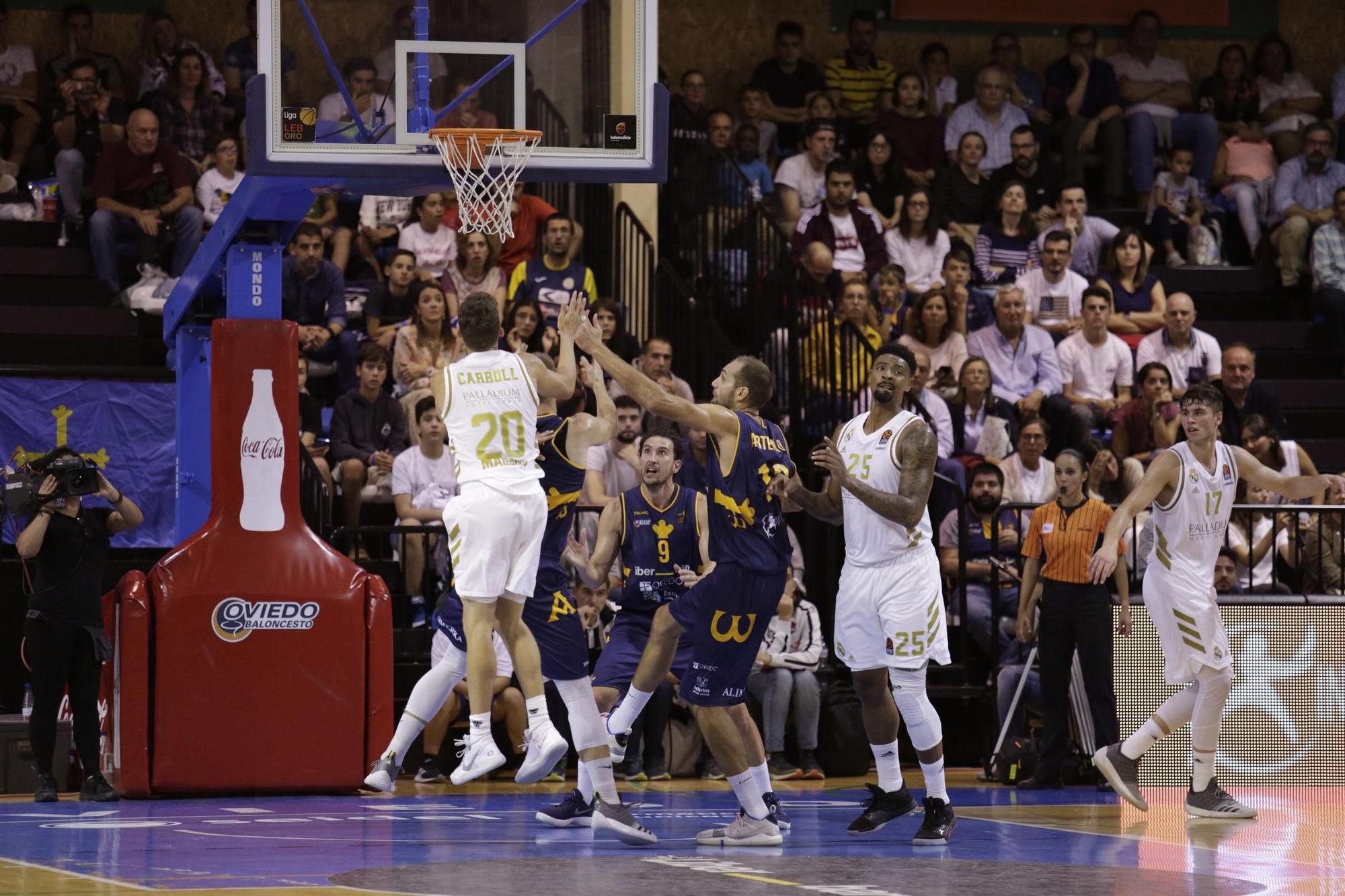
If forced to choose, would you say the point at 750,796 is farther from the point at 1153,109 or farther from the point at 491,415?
the point at 1153,109

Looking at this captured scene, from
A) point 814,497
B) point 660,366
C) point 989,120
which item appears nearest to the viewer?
point 814,497

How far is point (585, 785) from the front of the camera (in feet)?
29.0

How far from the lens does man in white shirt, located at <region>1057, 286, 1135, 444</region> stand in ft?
50.6

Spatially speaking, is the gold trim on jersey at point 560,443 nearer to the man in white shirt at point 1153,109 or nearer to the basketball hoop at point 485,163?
the basketball hoop at point 485,163

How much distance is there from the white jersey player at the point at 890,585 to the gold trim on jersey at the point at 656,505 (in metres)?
1.97

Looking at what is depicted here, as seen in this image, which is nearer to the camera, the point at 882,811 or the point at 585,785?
the point at 585,785

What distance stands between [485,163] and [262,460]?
2520mm

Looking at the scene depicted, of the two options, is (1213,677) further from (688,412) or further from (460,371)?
(460,371)

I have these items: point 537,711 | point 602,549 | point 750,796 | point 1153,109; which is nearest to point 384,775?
point 537,711

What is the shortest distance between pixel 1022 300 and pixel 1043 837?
7.15 metres

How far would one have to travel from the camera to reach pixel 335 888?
6789 millimetres

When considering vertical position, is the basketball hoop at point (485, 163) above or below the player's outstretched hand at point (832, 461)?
above

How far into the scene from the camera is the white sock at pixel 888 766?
9039 millimetres

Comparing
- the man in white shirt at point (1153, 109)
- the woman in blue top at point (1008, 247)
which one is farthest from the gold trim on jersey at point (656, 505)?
the man in white shirt at point (1153, 109)
